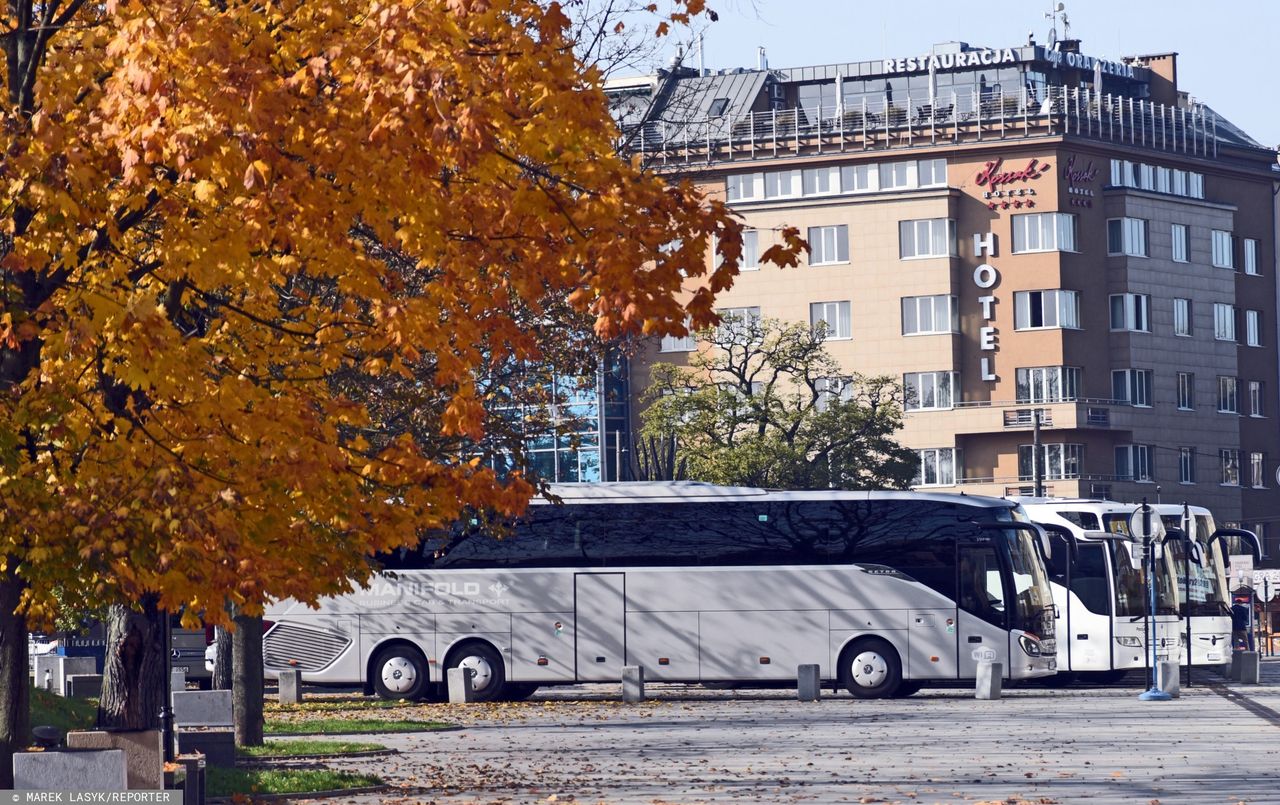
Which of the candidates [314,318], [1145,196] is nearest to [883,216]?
[1145,196]

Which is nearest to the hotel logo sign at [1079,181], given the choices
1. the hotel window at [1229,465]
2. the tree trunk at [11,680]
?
the hotel window at [1229,465]

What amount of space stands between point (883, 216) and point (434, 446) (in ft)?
221

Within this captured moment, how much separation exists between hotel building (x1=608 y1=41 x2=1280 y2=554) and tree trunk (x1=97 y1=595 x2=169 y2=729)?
216 feet

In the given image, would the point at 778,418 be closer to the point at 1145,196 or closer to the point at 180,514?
the point at 1145,196

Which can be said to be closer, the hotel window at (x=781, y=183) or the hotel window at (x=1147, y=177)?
the hotel window at (x=1147, y=177)

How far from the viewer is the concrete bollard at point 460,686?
3741 centimetres

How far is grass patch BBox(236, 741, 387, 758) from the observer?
79.4 feet

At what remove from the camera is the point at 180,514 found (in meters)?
13.5

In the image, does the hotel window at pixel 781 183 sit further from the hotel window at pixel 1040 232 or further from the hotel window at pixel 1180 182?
the hotel window at pixel 1180 182

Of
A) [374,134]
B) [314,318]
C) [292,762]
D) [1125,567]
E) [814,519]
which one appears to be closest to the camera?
[374,134]

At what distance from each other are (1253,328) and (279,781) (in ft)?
271

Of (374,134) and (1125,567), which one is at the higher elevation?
(374,134)

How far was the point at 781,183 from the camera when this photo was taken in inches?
3661

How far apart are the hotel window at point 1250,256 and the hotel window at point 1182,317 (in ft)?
16.5
